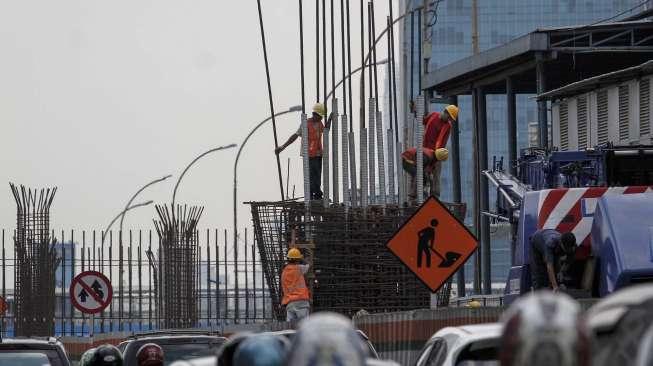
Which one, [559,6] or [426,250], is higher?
[559,6]

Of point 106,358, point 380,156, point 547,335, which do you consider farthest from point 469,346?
point 380,156

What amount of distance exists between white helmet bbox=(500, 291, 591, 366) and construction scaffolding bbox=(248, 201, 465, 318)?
69.1ft

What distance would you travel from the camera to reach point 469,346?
1146 centimetres

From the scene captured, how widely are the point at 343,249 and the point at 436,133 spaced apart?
2713 millimetres

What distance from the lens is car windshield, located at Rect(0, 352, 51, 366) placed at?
16.6 meters

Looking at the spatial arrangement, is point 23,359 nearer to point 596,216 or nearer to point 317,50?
point 596,216

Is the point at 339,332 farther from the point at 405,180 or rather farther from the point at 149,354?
the point at 405,180

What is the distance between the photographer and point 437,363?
39.7ft

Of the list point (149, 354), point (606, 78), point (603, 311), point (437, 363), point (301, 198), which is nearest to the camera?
point (603, 311)

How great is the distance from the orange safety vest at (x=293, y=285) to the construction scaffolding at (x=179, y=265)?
1894cm

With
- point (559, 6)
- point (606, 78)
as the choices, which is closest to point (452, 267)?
point (606, 78)

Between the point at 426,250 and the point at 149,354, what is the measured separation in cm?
585

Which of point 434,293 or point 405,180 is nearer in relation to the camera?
point 434,293

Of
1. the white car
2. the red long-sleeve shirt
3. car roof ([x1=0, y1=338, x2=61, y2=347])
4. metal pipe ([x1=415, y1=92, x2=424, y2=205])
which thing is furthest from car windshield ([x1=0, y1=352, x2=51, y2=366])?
the red long-sleeve shirt
